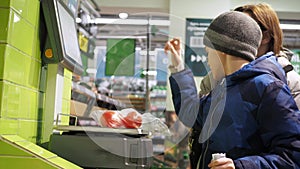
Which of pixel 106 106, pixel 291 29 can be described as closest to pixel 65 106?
pixel 106 106

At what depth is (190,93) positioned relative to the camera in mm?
1579

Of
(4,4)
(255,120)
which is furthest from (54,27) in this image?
(255,120)

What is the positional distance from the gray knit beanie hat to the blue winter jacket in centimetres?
6

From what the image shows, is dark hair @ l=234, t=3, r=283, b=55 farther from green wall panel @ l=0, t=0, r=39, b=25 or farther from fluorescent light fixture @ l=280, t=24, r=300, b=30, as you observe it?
fluorescent light fixture @ l=280, t=24, r=300, b=30

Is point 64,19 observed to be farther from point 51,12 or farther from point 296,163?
point 296,163

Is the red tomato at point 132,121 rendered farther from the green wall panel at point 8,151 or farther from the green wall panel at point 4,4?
the green wall panel at point 4,4

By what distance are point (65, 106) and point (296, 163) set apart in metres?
1.04

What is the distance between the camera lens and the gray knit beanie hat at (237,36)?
135cm

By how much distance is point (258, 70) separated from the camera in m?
1.26

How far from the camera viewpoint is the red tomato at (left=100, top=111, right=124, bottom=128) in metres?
1.34

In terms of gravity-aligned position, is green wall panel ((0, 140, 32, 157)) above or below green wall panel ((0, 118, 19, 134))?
below

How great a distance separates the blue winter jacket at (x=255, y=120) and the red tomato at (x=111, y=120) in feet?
0.99

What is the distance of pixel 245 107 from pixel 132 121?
38cm

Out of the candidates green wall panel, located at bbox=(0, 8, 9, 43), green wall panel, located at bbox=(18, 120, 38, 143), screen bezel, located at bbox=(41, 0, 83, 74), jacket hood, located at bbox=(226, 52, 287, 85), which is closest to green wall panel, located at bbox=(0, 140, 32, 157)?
green wall panel, located at bbox=(18, 120, 38, 143)
